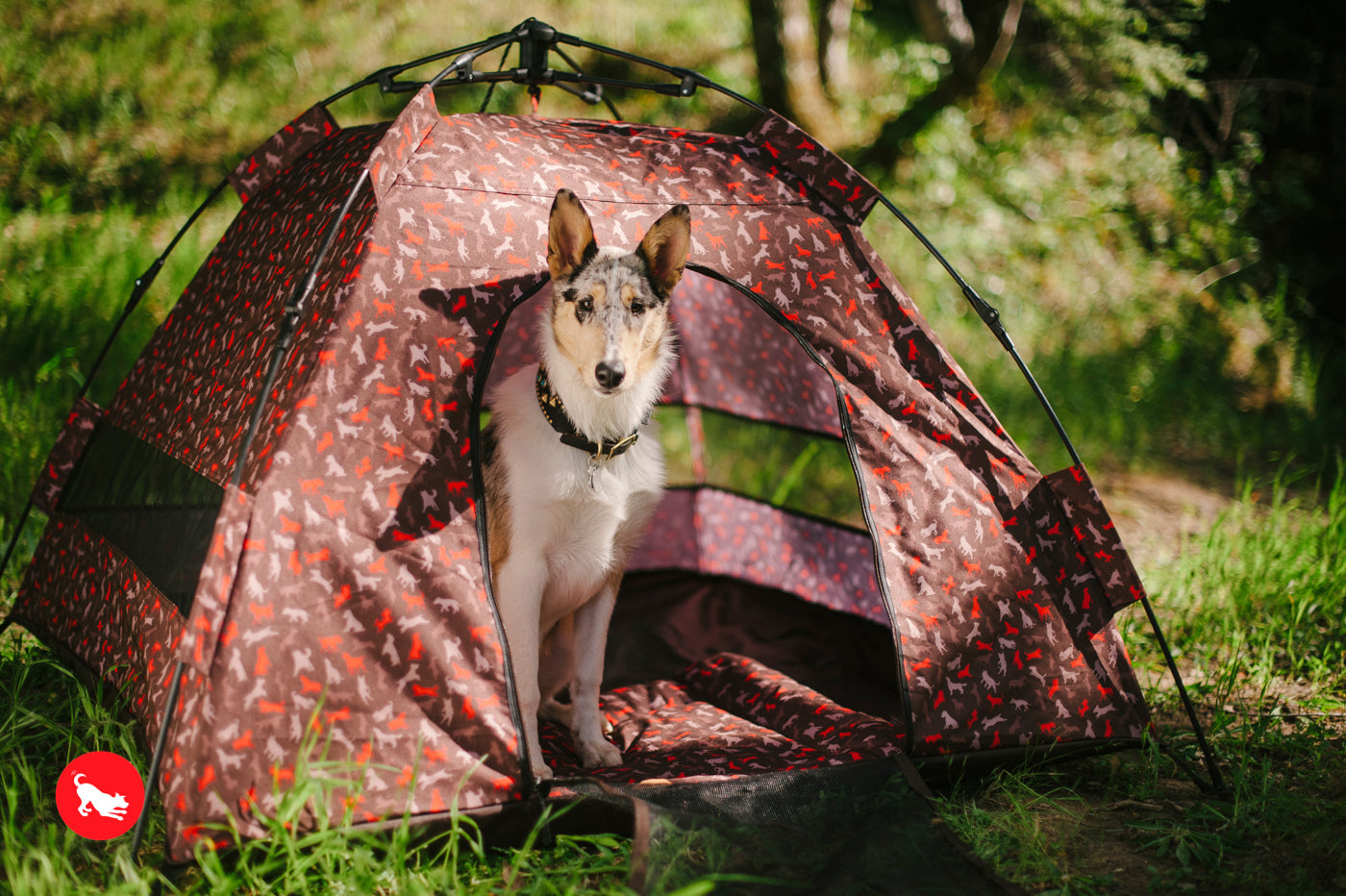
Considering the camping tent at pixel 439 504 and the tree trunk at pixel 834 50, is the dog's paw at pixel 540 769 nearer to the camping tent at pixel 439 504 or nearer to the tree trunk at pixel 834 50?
the camping tent at pixel 439 504

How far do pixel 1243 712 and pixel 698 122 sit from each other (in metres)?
6.72

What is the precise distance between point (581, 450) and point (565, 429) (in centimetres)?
8

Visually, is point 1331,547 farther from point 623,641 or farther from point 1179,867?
point 623,641

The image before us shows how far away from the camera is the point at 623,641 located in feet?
12.7

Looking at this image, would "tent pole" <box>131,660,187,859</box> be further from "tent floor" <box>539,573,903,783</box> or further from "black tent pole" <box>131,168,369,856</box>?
"tent floor" <box>539,573,903,783</box>

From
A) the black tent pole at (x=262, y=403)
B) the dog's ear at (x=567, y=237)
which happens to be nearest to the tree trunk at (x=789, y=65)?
the dog's ear at (x=567, y=237)

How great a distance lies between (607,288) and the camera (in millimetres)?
2518

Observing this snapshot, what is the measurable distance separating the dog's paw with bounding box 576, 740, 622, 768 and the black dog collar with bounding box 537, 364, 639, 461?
89cm

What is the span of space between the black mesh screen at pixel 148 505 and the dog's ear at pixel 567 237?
3.54ft

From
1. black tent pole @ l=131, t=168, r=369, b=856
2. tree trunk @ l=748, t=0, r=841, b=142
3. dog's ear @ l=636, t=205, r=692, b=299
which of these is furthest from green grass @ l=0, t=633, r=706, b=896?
tree trunk @ l=748, t=0, r=841, b=142

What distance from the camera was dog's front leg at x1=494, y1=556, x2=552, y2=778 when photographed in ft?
8.45

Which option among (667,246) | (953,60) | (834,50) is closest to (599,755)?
(667,246)

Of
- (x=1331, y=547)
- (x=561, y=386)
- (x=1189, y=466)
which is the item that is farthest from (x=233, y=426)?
(x=1189, y=466)

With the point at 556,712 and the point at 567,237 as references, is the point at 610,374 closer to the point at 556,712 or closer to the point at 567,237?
the point at 567,237
